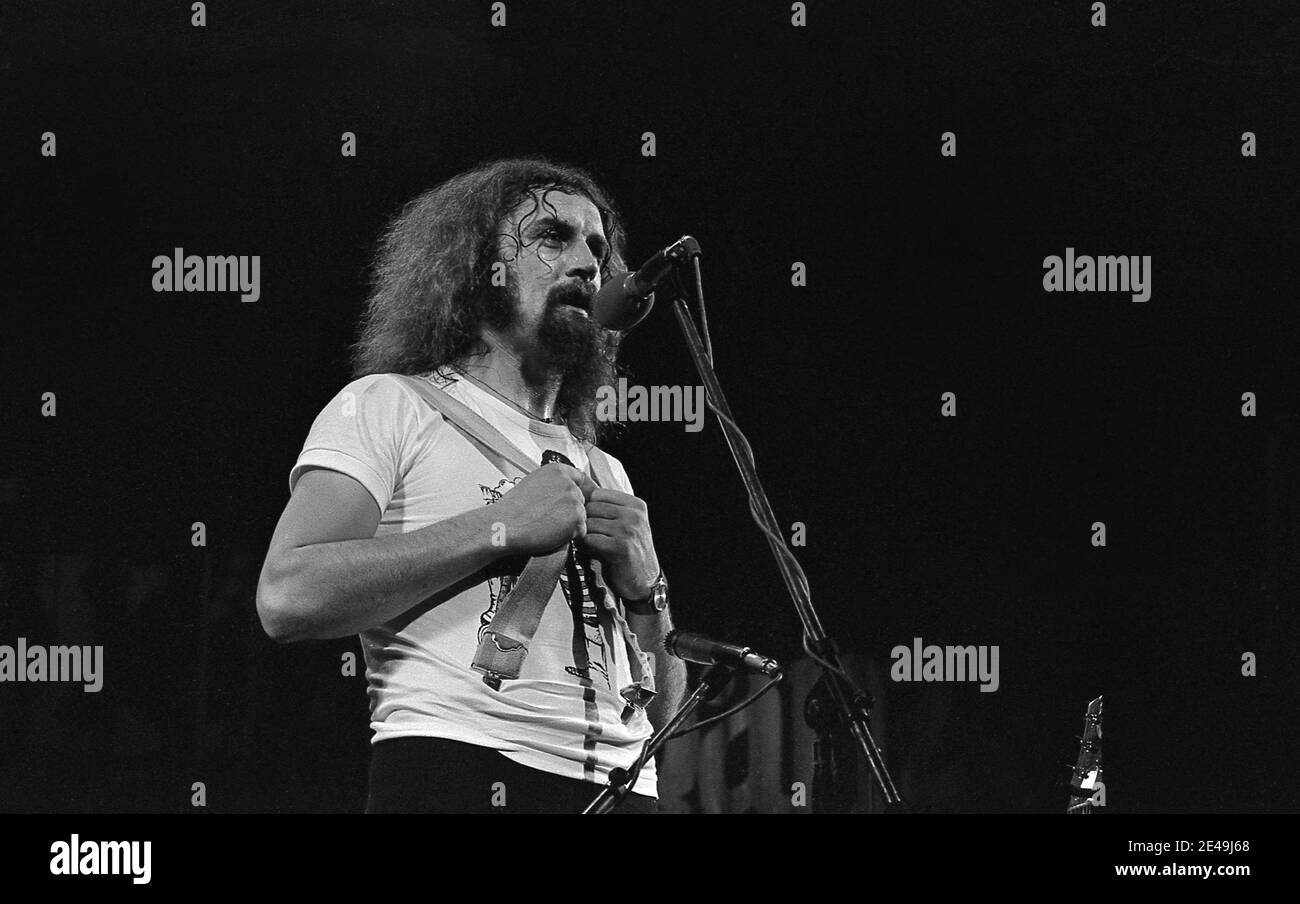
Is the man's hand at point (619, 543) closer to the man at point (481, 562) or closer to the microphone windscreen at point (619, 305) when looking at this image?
the man at point (481, 562)

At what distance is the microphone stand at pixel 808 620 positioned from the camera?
196 centimetres

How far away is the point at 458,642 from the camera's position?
78.9 inches

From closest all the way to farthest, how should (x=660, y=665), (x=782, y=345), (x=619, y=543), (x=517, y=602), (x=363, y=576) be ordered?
(x=363, y=576) < (x=517, y=602) < (x=619, y=543) < (x=660, y=665) < (x=782, y=345)

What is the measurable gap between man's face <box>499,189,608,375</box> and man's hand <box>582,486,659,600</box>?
0.28m

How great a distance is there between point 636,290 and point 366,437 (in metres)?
0.47

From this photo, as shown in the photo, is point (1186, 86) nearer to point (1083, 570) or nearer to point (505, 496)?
point (1083, 570)

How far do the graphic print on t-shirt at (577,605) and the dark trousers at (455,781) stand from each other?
167 millimetres

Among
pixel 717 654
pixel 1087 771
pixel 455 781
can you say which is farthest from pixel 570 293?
pixel 1087 771

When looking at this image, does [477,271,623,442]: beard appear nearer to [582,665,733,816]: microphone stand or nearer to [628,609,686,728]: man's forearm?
[628,609,686,728]: man's forearm

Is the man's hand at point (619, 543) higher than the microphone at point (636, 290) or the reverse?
the reverse

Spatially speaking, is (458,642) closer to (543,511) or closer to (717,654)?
(543,511)

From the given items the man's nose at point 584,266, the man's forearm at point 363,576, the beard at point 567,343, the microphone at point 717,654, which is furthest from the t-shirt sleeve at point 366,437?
the microphone at point 717,654

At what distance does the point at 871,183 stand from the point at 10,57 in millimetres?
1699
